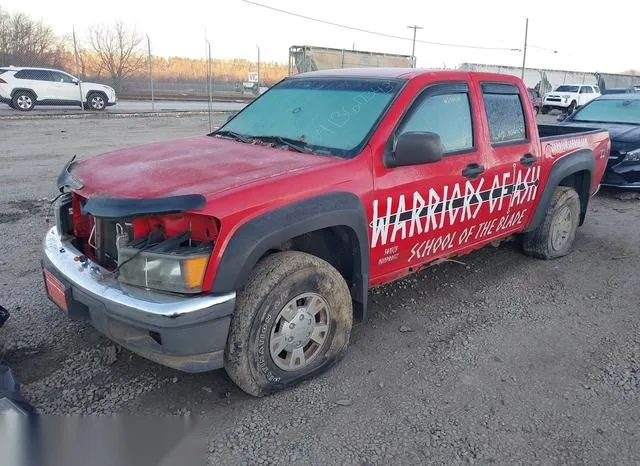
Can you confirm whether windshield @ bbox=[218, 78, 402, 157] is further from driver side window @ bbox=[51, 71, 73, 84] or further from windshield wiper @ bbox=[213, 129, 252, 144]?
driver side window @ bbox=[51, 71, 73, 84]

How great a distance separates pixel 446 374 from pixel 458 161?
4.86ft

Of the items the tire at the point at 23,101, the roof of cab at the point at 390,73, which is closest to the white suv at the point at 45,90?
the tire at the point at 23,101

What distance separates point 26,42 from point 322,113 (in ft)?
108

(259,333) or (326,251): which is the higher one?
(326,251)

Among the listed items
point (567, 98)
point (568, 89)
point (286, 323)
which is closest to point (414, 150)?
point (286, 323)

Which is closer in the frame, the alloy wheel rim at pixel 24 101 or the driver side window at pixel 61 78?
the alloy wheel rim at pixel 24 101

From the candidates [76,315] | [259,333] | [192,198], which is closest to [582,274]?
[259,333]

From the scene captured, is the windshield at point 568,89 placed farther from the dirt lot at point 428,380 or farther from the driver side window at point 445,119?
the driver side window at point 445,119

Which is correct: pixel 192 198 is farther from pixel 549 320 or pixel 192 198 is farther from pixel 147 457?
pixel 549 320

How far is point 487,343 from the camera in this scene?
3.70 meters

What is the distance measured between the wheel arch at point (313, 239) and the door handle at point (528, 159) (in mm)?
1925

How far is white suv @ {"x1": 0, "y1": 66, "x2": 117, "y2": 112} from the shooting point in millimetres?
19578

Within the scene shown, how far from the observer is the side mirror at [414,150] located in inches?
126

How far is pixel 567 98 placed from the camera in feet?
99.5
